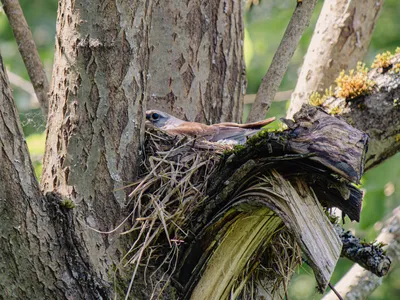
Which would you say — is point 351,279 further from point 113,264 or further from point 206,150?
point 113,264

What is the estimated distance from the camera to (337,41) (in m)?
4.74

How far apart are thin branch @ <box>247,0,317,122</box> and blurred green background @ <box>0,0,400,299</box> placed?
35.5 inches

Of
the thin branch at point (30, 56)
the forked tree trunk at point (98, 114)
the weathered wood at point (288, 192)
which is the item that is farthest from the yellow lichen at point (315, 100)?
the thin branch at point (30, 56)

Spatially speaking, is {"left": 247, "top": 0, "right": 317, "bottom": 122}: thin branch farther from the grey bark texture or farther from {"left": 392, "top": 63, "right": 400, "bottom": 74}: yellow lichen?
the grey bark texture

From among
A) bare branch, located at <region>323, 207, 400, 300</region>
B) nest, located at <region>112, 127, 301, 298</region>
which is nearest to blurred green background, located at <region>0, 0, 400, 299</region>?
bare branch, located at <region>323, 207, 400, 300</region>

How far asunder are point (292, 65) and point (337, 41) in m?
4.42

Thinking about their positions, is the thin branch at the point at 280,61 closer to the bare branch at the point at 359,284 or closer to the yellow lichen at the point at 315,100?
the yellow lichen at the point at 315,100

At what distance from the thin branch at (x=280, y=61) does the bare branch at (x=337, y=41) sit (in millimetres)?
539

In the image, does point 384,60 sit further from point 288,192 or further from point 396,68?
point 288,192

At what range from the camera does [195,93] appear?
12.9 ft

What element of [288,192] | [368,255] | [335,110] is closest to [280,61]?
[335,110]

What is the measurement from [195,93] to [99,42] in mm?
1183

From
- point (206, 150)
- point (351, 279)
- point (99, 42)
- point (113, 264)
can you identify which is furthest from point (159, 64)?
point (351, 279)

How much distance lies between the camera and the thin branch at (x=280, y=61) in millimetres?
4094
